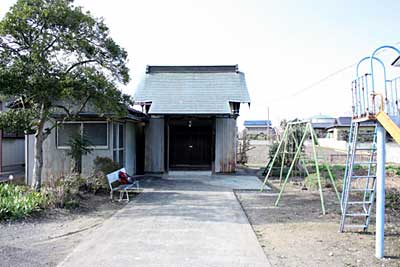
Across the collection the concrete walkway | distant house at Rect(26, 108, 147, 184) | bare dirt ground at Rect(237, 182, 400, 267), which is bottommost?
bare dirt ground at Rect(237, 182, 400, 267)

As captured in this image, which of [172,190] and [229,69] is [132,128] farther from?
[229,69]

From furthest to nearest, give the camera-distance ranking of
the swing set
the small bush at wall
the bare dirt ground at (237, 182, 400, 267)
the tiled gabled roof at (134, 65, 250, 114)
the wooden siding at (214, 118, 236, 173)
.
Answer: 1. the wooden siding at (214, 118, 236, 173)
2. the tiled gabled roof at (134, 65, 250, 114)
3. the small bush at wall
4. the swing set
5. the bare dirt ground at (237, 182, 400, 267)

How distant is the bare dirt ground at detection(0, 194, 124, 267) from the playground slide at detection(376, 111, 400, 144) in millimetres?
4911

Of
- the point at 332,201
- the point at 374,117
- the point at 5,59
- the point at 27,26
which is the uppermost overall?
the point at 27,26

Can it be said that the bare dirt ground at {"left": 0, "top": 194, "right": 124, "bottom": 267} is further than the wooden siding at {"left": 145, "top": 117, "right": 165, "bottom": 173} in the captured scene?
No

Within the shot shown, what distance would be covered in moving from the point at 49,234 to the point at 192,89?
11614 mm

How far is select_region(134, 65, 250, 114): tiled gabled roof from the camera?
49.9ft

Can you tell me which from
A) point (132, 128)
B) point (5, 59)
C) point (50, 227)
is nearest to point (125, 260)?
point (50, 227)

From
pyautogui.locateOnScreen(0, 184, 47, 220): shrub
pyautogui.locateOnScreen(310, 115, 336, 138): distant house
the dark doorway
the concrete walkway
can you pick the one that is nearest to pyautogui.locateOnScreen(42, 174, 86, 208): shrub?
pyautogui.locateOnScreen(0, 184, 47, 220): shrub

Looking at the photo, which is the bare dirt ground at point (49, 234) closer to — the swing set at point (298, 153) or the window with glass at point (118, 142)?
the window with glass at point (118, 142)

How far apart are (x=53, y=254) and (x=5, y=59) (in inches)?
213

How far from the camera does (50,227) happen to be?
21.8 feet

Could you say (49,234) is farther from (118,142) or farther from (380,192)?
(118,142)

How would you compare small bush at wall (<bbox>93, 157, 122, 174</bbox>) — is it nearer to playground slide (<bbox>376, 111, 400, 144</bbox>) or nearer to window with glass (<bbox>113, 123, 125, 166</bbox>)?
window with glass (<bbox>113, 123, 125, 166</bbox>)
